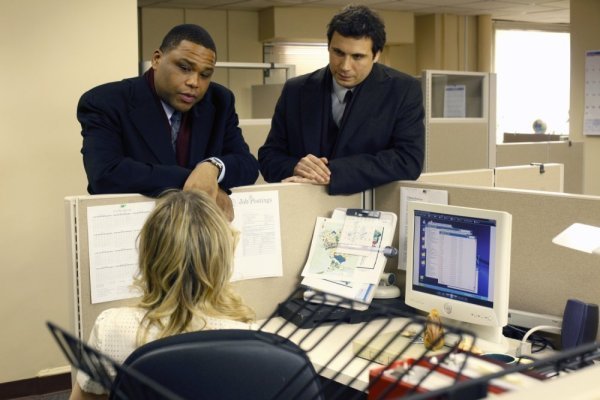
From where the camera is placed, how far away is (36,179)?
335 cm

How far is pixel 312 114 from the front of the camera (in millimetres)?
2436

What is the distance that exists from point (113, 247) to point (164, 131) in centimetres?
35

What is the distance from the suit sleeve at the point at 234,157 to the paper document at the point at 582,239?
3.07 feet

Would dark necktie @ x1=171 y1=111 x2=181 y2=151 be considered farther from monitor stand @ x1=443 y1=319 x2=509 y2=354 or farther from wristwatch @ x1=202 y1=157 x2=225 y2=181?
monitor stand @ x1=443 y1=319 x2=509 y2=354

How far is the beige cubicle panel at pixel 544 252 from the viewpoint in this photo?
1933 mm

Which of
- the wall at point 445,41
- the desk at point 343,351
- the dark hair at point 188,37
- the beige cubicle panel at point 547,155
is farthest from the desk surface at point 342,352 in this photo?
the wall at point 445,41

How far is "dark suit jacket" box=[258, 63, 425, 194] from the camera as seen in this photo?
7.59 feet

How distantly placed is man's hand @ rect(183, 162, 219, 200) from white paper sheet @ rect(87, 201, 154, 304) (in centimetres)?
13

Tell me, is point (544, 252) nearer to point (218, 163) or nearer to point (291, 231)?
point (291, 231)

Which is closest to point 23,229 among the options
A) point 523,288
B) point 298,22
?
point 523,288

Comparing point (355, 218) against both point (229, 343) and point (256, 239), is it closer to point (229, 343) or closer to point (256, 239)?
point (256, 239)

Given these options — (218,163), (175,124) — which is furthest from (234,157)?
(175,124)

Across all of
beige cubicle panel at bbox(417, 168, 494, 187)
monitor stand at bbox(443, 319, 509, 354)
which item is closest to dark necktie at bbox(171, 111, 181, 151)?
beige cubicle panel at bbox(417, 168, 494, 187)

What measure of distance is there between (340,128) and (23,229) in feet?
5.39
